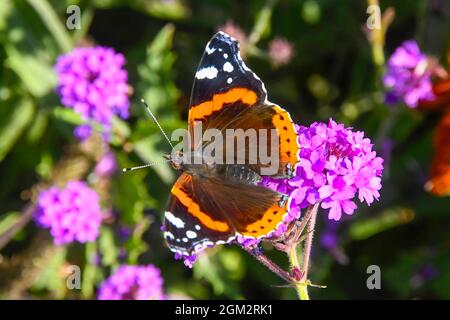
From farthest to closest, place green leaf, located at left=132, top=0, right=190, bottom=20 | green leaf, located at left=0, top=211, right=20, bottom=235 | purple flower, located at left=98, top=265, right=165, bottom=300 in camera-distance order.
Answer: green leaf, located at left=132, top=0, right=190, bottom=20, green leaf, located at left=0, top=211, right=20, bottom=235, purple flower, located at left=98, top=265, right=165, bottom=300

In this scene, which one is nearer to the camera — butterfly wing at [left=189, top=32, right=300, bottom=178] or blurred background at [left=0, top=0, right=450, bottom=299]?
butterfly wing at [left=189, top=32, right=300, bottom=178]

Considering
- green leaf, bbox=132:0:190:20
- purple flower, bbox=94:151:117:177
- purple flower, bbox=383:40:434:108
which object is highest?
green leaf, bbox=132:0:190:20

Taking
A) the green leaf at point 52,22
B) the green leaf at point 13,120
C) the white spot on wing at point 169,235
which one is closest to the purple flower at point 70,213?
the green leaf at point 13,120

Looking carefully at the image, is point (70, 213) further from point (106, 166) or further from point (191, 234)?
point (191, 234)

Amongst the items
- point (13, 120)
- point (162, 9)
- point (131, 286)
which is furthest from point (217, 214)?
point (162, 9)

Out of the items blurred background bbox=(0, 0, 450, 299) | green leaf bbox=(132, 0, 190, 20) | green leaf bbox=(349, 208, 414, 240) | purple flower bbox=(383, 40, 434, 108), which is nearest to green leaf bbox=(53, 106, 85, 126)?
blurred background bbox=(0, 0, 450, 299)

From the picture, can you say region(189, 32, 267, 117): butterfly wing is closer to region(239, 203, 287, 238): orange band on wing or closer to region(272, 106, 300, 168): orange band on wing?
region(272, 106, 300, 168): orange band on wing
